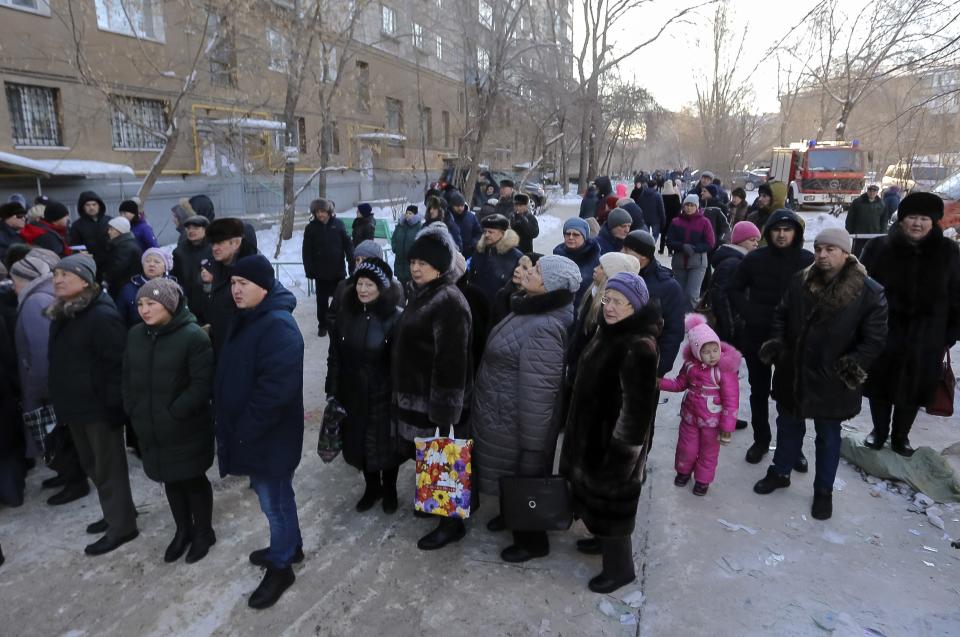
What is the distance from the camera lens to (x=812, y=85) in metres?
8.58

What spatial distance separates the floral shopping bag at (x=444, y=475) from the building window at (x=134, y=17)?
620 inches

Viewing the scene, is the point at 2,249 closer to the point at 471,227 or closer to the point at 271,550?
the point at 271,550

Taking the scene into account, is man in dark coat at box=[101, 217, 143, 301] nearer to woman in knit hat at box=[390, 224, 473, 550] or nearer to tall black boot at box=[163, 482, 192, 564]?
tall black boot at box=[163, 482, 192, 564]

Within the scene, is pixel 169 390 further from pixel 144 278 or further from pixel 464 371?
pixel 144 278

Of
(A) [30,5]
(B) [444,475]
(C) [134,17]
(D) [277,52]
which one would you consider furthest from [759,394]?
(C) [134,17]

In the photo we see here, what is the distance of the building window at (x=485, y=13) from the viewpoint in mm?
17163

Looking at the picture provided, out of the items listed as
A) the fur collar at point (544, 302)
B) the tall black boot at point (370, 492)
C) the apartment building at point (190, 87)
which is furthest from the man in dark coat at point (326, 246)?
the apartment building at point (190, 87)

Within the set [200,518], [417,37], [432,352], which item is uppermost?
[417,37]

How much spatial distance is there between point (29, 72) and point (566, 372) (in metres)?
16.3

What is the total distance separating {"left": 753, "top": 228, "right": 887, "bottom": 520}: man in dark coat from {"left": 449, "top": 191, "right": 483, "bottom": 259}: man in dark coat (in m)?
5.45

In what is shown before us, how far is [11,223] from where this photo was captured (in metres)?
6.06

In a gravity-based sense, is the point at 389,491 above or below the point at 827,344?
below

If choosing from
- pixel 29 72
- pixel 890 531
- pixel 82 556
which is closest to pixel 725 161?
pixel 29 72

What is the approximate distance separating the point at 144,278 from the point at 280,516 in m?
2.60
